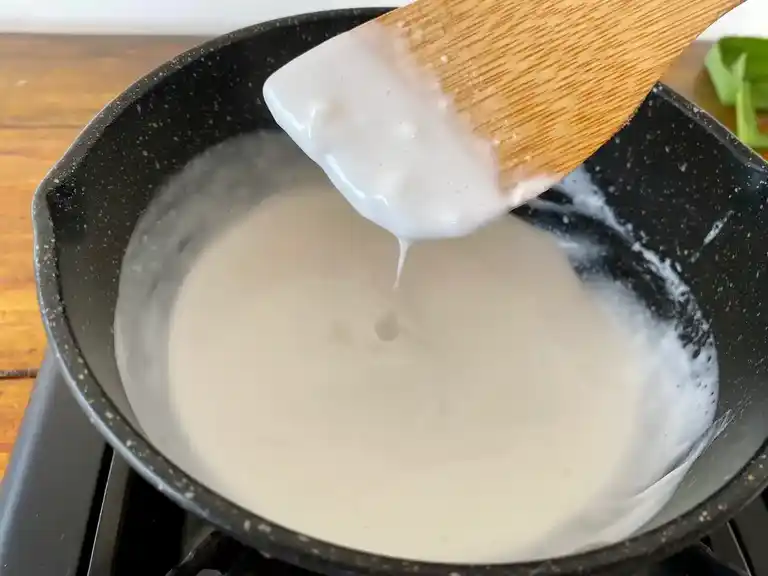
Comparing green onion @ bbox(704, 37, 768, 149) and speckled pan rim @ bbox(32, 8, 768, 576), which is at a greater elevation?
green onion @ bbox(704, 37, 768, 149)

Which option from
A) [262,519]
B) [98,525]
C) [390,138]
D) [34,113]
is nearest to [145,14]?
[34,113]

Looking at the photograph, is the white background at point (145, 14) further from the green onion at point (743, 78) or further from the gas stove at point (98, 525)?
the gas stove at point (98, 525)

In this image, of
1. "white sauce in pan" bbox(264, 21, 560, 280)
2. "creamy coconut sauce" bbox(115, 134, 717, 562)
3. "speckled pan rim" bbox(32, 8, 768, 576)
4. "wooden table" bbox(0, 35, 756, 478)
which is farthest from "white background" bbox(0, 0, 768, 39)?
"speckled pan rim" bbox(32, 8, 768, 576)

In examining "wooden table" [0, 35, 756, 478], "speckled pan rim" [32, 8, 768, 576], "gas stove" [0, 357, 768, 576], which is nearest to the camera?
"speckled pan rim" [32, 8, 768, 576]

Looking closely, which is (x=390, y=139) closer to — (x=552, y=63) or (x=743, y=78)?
(x=552, y=63)

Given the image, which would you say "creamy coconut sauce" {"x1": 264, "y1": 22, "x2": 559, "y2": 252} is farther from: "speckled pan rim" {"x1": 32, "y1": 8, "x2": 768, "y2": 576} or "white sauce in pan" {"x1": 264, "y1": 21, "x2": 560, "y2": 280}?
"speckled pan rim" {"x1": 32, "y1": 8, "x2": 768, "y2": 576}

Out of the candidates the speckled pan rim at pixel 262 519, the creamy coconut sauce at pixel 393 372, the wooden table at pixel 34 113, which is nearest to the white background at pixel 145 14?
the wooden table at pixel 34 113

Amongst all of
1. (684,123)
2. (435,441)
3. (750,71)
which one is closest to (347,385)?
(435,441)

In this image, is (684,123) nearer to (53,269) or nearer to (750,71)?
(750,71)
